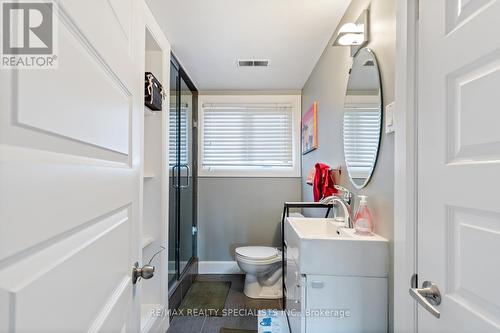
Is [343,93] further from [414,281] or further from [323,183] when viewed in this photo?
[414,281]

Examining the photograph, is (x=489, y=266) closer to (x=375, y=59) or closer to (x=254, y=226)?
(x=375, y=59)

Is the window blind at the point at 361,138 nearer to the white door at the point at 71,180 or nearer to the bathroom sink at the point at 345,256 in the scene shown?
the bathroom sink at the point at 345,256

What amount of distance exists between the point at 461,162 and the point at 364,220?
79 cm

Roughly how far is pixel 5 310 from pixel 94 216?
28 centimetres

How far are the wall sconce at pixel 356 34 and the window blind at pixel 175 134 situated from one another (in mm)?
1487

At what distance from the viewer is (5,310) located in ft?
1.22

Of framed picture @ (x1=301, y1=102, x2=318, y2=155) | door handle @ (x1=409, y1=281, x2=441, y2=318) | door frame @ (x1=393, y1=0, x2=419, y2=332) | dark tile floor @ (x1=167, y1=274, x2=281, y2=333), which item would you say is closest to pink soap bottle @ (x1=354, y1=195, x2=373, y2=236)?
door frame @ (x1=393, y1=0, x2=419, y2=332)

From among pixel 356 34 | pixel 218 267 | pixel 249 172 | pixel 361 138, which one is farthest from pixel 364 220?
pixel 218 267

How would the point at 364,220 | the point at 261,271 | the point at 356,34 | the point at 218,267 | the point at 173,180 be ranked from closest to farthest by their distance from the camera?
1. the point at 364,220
2. the point at 356,34
3. the point at 173,180
4. the point at 261,271
5. the point at 218,267

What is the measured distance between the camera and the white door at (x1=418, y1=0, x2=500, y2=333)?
0.64m

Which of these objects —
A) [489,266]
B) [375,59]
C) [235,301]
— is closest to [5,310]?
[489,266]

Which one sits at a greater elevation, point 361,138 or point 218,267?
point 361,138

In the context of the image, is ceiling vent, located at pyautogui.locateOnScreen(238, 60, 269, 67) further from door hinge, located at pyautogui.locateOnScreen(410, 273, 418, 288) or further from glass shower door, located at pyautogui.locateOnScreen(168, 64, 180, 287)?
door hinge, located at pyautogui.locateOnScreen(410, 273, 418, 288)

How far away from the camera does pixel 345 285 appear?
4.30 ft
